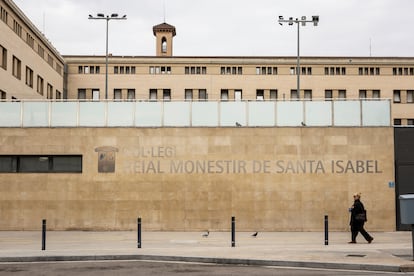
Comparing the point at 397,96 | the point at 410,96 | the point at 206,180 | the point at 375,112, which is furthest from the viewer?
the point at 410,96

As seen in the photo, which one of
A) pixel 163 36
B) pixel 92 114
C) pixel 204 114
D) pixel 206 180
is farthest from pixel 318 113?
pixel 163 36

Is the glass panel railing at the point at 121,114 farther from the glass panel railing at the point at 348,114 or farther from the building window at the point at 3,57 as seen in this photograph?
the building window at the point at 3,57

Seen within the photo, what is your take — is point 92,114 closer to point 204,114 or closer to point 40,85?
point 204,114

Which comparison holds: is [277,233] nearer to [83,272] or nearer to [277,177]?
[277,177]

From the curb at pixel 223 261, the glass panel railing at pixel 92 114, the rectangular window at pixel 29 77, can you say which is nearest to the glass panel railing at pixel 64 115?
the glass panel railing at pixel 92 114

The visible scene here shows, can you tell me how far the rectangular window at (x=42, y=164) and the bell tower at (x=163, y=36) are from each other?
59.3m

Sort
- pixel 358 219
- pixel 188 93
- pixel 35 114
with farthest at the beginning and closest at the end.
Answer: pixel 188 93 < pixel 35 114 < pixel 358 219

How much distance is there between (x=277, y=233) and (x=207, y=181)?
11.6ft

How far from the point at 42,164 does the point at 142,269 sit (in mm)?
13311

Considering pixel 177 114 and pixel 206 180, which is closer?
pixel 206 180

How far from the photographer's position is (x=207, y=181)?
1029 inches

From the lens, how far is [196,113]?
26.6 metres

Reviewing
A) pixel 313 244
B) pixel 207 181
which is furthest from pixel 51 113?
pixel 313 244

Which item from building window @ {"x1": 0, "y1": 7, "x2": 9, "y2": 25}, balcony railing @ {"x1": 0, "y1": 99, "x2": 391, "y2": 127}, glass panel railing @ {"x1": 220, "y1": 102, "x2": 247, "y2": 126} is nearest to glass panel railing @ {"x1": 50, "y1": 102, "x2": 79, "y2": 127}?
balcony railing @ {"x1": 0, "y1": 99, "x2": 391, "y2": 127}
